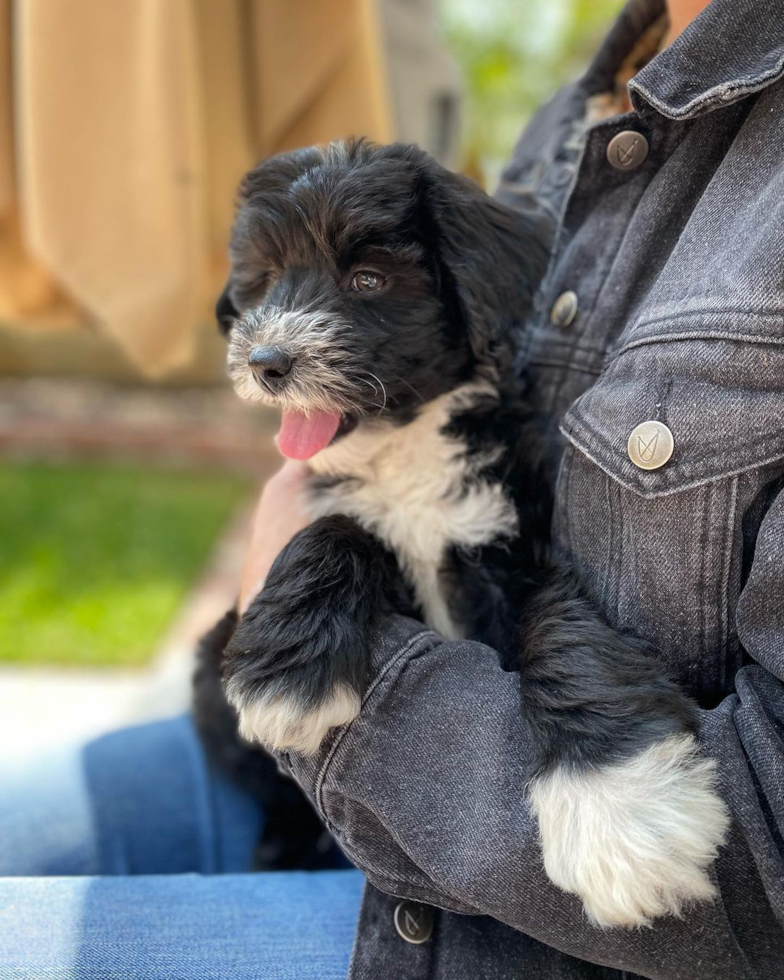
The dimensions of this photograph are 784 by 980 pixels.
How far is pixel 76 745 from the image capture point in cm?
222

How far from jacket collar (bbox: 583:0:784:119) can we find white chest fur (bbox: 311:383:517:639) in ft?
2.15

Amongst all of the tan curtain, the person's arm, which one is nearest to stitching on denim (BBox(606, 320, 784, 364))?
the person's arm

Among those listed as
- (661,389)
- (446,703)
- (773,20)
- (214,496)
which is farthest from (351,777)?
(214,496)

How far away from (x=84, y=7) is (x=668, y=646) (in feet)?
8.43

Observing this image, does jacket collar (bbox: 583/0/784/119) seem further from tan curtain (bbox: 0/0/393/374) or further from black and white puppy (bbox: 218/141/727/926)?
tan curtain (bbox: 0/0/393/374)

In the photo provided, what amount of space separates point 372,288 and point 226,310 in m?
0.52

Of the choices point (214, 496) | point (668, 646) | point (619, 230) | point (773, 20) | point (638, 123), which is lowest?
point (214, 496)

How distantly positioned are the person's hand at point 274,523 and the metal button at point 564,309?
65 cm

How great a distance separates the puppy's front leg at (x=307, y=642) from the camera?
56.7 inches

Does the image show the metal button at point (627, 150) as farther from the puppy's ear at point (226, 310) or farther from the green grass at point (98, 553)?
the green grass at point (98, 553)

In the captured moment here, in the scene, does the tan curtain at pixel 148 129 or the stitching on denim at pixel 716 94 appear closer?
the stitching on denim at pixel 716 94

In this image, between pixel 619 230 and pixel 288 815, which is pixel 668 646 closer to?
pixel 619 230

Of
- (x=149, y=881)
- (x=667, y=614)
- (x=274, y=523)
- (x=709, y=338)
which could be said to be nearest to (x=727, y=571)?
(x=667, y=614)

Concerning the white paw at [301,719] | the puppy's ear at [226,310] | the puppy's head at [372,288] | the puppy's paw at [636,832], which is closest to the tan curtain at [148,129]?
the puppy's ear at [226,310]
